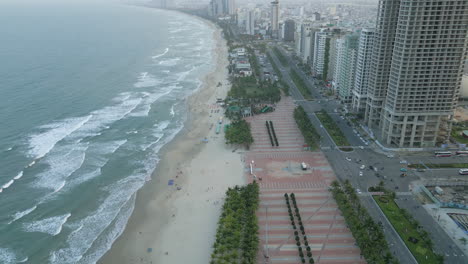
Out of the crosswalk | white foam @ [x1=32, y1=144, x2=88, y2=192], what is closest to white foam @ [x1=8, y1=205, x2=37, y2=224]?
white foam @ [x1=32, y1=144, x2=88, y2=192]

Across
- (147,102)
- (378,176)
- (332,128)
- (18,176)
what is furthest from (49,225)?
(332,128)

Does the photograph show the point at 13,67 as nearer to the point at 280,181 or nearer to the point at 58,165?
the point at 58,165

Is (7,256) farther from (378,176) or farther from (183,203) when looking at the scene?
(378,176)

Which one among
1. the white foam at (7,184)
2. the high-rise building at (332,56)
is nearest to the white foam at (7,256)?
the white foam at (7,184)

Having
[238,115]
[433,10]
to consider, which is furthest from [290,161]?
[433,10]

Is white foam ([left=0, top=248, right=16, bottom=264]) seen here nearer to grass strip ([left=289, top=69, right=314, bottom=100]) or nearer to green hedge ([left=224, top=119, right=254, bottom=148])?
green hedge ([left=224, top=119, right=254, bottom=148])

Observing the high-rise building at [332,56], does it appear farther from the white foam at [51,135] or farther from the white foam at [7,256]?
the white foam at [7,256]

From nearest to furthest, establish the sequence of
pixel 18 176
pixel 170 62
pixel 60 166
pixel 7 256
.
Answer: pixel 7 256 → pixel 18 176 → pixel 60 166 → pixel 170 62

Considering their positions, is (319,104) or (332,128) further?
(319,104)
